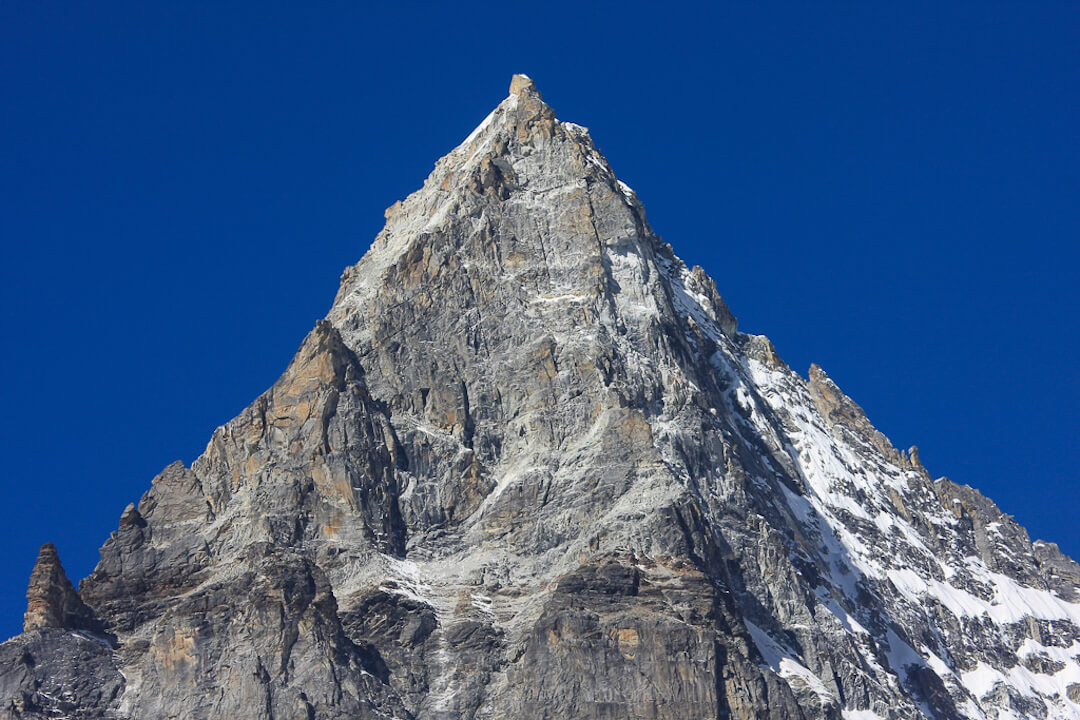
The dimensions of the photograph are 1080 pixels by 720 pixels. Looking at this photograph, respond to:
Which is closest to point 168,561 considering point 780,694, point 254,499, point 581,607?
point 254,499

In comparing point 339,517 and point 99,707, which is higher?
point 339,517

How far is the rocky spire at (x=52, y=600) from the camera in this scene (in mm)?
190500

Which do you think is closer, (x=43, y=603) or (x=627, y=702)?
(x=627, y=702)

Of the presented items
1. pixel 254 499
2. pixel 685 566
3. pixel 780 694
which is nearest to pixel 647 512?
pixel 685 566

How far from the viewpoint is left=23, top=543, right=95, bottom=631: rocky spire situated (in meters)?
190

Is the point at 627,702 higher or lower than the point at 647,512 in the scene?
lower

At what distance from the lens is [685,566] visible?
18850 cm

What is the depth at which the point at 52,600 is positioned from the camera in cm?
19175

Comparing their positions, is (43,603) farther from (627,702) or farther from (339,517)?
(627,702)

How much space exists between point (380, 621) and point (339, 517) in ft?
37.0

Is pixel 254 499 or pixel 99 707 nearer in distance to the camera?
pixel 99 707

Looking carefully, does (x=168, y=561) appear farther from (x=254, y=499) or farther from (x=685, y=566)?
(x=685, y=566)

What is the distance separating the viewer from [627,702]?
178500mm

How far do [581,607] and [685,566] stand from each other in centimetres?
970
